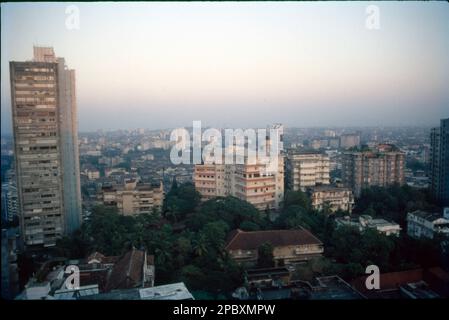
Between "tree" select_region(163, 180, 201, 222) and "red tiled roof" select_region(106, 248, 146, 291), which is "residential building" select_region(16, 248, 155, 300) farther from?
"tree" select_region(163, 180, 201, 222)

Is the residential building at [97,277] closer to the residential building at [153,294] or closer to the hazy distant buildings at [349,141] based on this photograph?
the residential building at [153,294]

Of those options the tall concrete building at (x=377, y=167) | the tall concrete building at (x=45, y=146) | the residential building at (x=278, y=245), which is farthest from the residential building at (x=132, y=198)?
the tall concrete building at (x=377, y=167)

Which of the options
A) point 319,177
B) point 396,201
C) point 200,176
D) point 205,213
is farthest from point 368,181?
point 205,213

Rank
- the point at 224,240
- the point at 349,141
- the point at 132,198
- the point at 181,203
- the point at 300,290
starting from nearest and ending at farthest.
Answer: the point at 300,290 < the point at 224,240 < the point at 181,203 < the point at 132,198 < the point at 349,141

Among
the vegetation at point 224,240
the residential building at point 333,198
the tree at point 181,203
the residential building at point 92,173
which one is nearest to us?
the vegetation at point 224,240

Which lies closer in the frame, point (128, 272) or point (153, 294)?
point (153, 294)

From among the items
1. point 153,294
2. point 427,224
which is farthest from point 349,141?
point 153,294

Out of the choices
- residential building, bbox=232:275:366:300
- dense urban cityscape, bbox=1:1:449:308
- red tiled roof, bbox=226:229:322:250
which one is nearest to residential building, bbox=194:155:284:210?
dense urban cityscape, bbox=1:1:449:308

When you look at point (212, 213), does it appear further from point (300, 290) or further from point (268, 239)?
point (300, 290)
